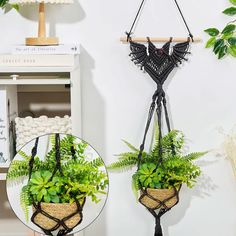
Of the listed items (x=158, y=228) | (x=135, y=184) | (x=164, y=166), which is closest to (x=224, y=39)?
(x=164, y=166)

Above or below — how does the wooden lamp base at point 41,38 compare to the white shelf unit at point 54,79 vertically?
above

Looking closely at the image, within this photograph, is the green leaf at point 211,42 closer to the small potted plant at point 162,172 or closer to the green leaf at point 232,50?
the green leaf at point 232,50

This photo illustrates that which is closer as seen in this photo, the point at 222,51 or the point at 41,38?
the point at 41,38

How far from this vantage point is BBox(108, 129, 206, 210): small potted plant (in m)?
2.08

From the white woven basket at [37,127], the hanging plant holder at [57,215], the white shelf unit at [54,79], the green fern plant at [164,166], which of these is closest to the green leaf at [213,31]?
the green fern plant at [164,166]

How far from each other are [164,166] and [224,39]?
0.59 meters

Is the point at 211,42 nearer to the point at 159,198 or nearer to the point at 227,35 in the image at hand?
the point at 227,35

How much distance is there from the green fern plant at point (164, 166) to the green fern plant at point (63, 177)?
24 cm

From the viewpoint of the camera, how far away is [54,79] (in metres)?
1.97

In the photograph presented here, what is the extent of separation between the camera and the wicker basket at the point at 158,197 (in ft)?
6.84

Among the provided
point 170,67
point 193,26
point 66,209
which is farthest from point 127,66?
point 66,209

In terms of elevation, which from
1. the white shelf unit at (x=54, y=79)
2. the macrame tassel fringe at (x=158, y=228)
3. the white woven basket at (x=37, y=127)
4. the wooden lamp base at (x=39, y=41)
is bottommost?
the macrame tassel fringe at (x=158, y=228)

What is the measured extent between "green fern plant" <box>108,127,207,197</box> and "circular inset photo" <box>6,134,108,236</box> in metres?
0.23

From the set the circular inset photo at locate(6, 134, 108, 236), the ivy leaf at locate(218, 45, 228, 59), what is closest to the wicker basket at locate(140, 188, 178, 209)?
the circular inset photo at locate(6, 134, 108, 236)
